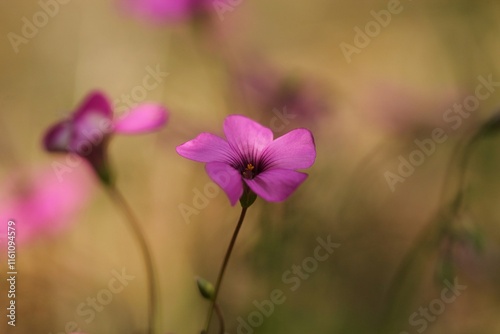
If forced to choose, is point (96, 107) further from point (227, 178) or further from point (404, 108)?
point (404, 108)

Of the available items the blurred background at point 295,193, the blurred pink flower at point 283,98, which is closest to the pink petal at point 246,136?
the blurred background at point 295,193

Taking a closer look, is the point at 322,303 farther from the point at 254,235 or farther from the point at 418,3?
the point at 418,3

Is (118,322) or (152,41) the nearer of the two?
(118,322)

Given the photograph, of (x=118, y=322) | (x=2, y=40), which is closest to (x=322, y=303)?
(x=118, y=322)

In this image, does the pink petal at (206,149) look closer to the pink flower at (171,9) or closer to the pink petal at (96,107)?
the pink petal at (96,107)

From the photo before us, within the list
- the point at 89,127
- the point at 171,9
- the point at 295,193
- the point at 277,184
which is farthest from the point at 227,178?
the point at 171,9
